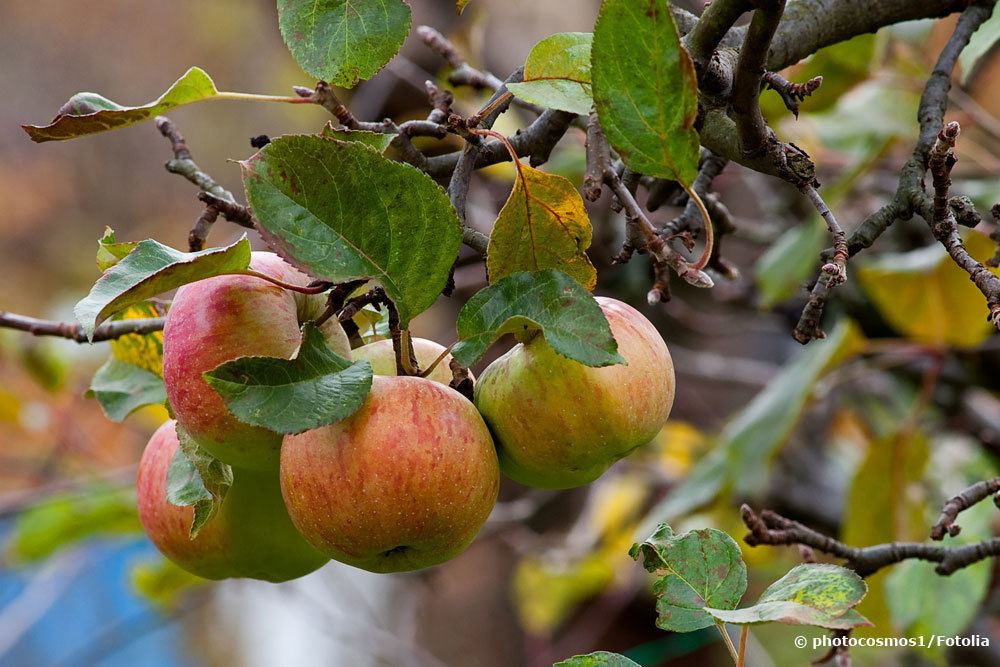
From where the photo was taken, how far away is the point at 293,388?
0.38 metres

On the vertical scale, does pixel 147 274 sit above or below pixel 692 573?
above

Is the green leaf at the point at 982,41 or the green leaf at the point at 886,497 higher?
the green leaf at the point at 982,41

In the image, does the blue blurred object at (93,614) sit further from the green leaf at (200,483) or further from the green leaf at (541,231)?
the green leaf at (541,231)

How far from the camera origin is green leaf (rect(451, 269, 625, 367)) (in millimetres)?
386

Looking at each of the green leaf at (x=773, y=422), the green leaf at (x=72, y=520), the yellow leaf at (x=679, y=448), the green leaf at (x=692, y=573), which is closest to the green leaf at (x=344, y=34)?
the green leaf at (x=692, y=573)

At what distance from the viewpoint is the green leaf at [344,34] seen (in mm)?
449

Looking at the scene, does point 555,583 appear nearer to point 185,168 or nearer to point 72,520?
point 72,520

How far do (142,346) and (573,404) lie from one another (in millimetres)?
318

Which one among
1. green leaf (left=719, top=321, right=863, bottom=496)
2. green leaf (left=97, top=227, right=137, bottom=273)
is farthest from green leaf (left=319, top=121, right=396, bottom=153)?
green leaf (left=719, top=321, right=863, bottom=496)

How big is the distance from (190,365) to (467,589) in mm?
1577

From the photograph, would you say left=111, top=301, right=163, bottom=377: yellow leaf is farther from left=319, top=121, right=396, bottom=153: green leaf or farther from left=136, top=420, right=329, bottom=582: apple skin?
left=319, top=121, right=396, bottom=153: green leaf

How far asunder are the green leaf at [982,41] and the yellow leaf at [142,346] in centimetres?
54

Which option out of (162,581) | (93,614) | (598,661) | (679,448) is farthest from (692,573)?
(93,614)

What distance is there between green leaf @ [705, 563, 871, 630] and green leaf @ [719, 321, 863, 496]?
54cm
